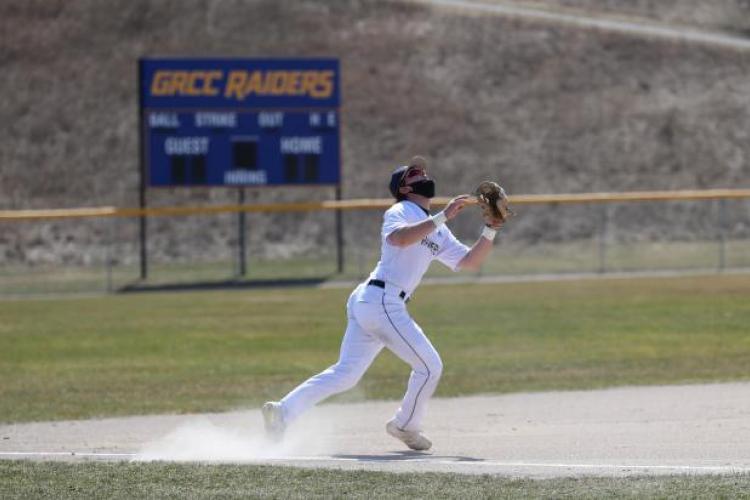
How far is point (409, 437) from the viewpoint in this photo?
967 cm

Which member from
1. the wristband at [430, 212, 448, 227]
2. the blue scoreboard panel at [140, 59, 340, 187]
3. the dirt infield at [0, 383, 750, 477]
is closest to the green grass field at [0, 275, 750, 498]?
the dirt infield at [0, 383, 750, 477]

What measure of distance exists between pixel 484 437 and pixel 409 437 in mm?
1137

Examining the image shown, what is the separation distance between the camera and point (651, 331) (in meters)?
19.3

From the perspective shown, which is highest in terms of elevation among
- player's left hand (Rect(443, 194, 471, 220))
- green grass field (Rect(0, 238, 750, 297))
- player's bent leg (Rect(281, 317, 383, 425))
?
player's left hand (Rect(443, 194, 471, 220))

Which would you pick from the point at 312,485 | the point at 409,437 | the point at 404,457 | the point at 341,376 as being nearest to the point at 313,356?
the point at 409,437

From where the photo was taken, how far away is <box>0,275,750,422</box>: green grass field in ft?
47.1

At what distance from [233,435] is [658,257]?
23.0 m

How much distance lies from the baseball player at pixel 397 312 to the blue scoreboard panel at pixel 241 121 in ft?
69.6

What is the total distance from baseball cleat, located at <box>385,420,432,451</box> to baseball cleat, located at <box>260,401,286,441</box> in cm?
77

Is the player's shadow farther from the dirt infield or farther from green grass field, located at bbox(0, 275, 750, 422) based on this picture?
green grass field, located at bbox(0, 275, 750, 422)

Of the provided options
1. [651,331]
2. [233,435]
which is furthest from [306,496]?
[651,331]

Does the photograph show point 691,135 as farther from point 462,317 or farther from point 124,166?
point 462,317

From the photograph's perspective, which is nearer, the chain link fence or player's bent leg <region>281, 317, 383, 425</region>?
player's bent leg <region>281, 317, 383, 425</region>

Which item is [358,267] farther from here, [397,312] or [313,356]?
[397,312]
